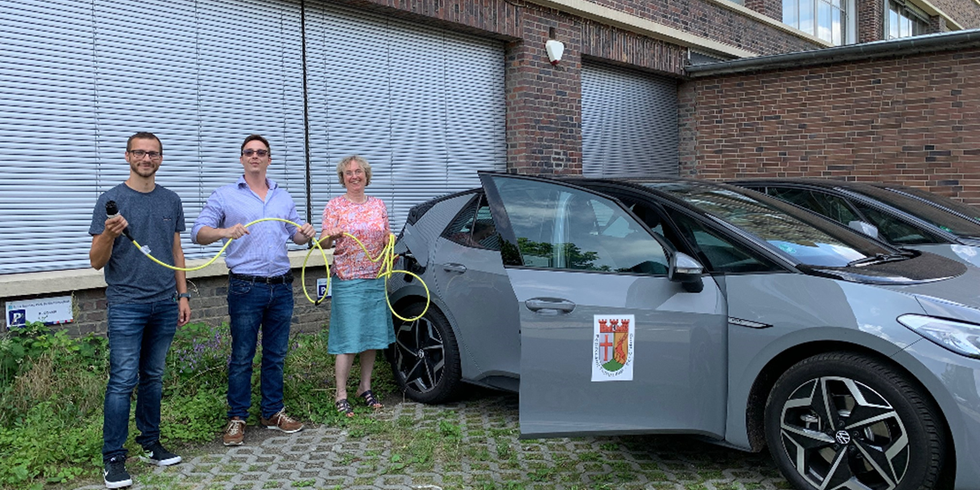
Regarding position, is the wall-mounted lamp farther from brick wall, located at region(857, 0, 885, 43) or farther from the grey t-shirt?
brick wall, located at region(857, 0, 885, 43)

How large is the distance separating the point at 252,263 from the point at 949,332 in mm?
3579

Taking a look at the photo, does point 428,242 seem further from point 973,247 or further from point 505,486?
point 973,247

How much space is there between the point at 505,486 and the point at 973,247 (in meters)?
4.75

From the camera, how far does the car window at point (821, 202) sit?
6.89 metres

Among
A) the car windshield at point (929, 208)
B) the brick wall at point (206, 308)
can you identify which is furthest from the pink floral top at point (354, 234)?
the car windshield at point (929, 208)

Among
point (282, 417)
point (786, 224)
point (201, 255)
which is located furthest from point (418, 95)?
point (786, 224)

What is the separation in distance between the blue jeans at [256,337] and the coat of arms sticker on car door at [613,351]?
1.99m

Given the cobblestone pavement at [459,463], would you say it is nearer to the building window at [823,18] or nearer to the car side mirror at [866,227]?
the car side mirror at [866,227]

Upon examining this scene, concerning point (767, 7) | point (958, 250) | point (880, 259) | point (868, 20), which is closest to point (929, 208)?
point (958, 250)

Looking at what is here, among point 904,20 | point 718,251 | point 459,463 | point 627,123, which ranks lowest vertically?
point 459,463

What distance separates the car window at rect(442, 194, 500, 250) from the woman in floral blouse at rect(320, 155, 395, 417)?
0.46 m

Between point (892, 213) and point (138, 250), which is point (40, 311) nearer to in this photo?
point (138, 250)

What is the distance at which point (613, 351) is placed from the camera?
3.94 metres

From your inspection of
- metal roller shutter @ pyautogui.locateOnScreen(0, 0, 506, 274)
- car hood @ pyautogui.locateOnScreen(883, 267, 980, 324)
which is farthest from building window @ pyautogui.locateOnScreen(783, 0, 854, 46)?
car hood @ pyautogui.locateOnScreen(883, 267, 980, 324)
